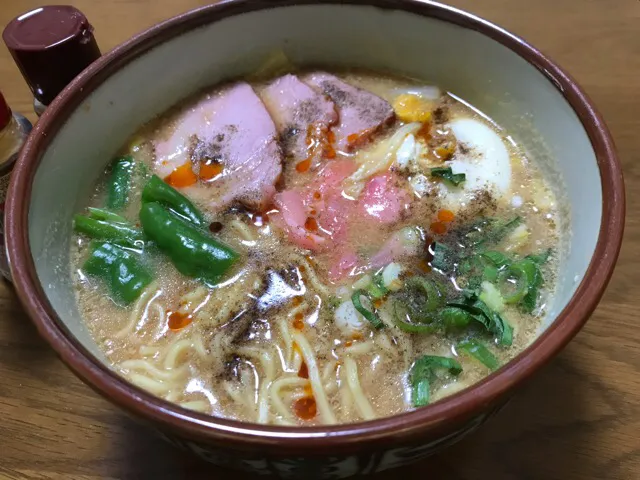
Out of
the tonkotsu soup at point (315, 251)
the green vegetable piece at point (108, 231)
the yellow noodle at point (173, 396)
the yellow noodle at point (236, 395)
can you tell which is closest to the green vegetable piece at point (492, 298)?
the tonkotsu soup at point (315, 251)

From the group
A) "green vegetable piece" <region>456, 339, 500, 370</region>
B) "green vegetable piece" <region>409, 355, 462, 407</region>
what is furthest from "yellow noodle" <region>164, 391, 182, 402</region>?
"green vegetable piece" <region>456, 339, 500, 370</region>

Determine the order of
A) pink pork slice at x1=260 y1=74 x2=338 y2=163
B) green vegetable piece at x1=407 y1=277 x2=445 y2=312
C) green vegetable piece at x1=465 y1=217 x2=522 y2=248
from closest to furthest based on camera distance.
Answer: green vegetable piece at x1=407 y1=277 x2=445 y2=312 → green vegetable piece at x1=465 y1=217 x2=522 y2=248 → pink pork slice at x1=260 y1=74 x2=338 y2=163

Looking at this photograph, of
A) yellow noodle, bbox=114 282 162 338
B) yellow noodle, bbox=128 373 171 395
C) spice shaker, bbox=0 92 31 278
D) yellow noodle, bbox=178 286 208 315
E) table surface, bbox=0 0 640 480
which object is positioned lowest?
table surface, bbox=0 0 640 480

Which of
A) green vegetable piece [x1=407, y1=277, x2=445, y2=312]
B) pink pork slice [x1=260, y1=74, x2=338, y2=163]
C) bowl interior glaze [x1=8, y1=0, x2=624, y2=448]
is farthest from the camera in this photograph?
pink pork slice [x1=260, y1=74, x2=338, y2=163]

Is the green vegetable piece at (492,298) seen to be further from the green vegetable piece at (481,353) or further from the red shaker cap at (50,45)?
the red shaker cap at (50,45)

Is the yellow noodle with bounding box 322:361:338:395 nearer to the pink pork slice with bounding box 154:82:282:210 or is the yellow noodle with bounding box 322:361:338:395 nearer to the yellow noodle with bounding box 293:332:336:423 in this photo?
the yellow noodle with bounding box 293:332:336:423

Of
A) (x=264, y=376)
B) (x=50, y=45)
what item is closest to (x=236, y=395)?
(x=264, y=376)

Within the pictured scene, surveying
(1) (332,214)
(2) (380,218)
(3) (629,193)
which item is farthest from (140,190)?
(3) (629,193)

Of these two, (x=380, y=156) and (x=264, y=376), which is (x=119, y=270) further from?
(x=380, y=156)
